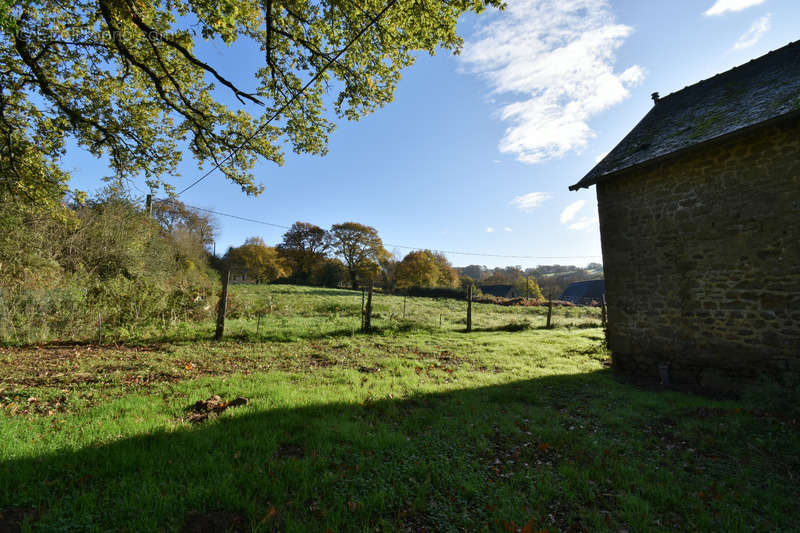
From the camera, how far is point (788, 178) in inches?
235

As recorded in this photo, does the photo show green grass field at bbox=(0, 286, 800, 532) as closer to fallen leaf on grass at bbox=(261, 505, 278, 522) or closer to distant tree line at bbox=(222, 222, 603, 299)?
fallen leaf on grass at bbox=(261, 505, 278, 522)

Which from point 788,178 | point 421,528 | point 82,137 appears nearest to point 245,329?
point 82,137

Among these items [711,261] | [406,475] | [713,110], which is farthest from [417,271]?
[406,475]

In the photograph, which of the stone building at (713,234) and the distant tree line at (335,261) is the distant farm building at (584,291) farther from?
the stone building at (713,234)

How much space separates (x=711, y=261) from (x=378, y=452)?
26.6ft

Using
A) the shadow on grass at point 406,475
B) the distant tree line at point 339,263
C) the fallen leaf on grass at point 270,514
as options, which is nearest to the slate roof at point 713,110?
the shadow on grass at point 406,475

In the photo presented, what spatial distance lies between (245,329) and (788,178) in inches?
596

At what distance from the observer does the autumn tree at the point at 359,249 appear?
44812 mm

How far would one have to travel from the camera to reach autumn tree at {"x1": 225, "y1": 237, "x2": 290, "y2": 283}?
44.0 meters

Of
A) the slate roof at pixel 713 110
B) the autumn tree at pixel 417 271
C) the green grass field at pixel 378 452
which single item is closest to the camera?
the green grass field at pixel 378 452

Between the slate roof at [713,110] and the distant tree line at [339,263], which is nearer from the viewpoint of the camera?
the slate roof at [713,110]

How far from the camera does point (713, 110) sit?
7.99 meters

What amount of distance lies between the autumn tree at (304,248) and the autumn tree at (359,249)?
2844 mm

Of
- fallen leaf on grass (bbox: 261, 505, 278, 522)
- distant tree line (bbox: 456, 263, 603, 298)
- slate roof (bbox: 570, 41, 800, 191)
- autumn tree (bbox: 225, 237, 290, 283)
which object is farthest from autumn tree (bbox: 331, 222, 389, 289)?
fallen leaf on grass (bbox: 261, 505, 278, 522)
